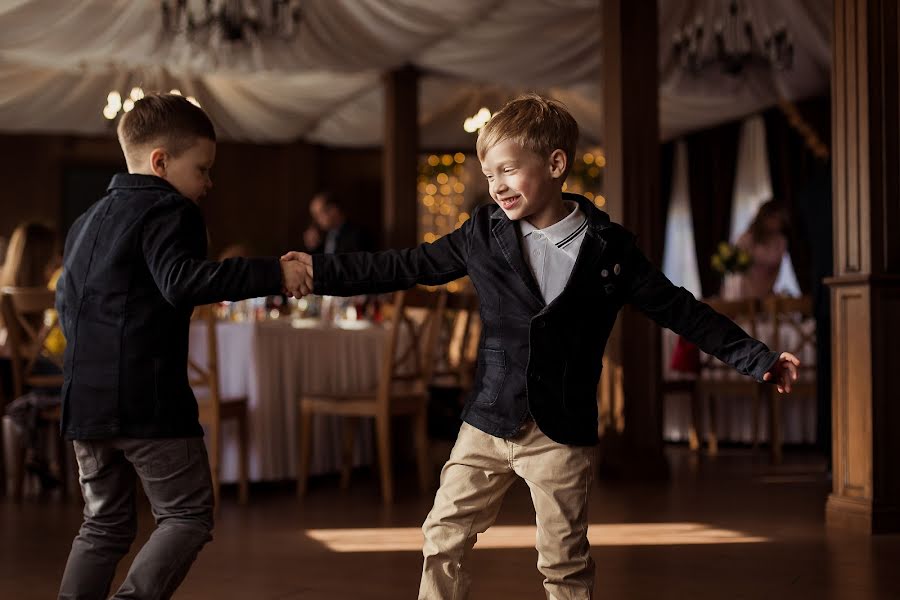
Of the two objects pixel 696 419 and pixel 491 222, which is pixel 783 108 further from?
pixel 491 222

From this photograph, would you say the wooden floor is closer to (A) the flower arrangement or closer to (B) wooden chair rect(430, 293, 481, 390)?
(B) wooden chair rect(430, 293, 481, 390)

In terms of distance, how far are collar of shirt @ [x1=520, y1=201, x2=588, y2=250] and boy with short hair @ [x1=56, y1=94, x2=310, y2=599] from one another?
440 millimetres

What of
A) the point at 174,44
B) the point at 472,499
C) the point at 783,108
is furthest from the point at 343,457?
the point at 783,108

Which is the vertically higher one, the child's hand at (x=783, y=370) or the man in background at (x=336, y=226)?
the man in background at (x=336, y=226)

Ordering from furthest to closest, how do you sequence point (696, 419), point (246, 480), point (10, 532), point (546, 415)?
point (696, 419), point (246, 480), point (10, 532), point (546, 415)

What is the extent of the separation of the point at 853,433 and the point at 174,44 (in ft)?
19.6

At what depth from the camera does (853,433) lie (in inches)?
155

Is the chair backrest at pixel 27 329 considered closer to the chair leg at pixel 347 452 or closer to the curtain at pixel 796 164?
the chair leg at pixel 347 452

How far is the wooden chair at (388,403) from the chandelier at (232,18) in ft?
9.64

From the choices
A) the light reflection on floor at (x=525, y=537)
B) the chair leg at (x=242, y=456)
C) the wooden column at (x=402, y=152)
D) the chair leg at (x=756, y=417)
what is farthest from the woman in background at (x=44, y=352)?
the wooden column at (x=402, y=152)

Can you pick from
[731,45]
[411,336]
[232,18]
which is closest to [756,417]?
[411,336]

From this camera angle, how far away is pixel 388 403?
187 inches

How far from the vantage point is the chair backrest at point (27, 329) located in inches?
194

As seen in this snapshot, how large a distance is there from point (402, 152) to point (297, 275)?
7.65m
